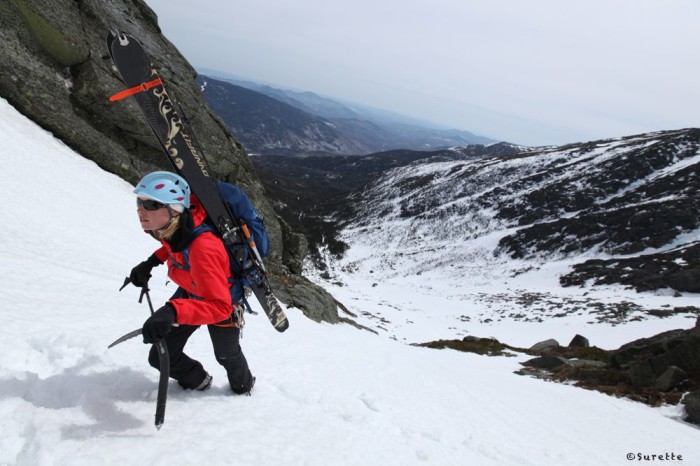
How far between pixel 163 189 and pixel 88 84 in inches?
656

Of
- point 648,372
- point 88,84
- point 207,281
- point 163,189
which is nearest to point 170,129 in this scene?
point 163,189

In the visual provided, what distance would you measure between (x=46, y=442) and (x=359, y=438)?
3192mm

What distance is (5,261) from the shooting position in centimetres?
587

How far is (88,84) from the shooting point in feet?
52.1

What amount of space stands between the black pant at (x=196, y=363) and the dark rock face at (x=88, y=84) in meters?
12.7

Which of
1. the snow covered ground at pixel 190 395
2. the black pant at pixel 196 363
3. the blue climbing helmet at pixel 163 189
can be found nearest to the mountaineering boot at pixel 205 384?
the black pant at pixel 196 363

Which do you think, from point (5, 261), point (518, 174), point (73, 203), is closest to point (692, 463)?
point (5, 261)

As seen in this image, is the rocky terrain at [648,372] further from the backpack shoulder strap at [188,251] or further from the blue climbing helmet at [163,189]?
the blue climbing helmet at [163,189]

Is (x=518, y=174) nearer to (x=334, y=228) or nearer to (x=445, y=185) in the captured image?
(x=445, y=185)

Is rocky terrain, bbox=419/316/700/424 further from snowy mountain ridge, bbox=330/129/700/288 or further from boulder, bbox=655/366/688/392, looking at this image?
snowy mountain ridge, bbox=330/129/700/288

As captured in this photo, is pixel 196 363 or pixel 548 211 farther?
pixel 548 211

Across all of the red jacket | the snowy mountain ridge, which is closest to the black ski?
the red jacket

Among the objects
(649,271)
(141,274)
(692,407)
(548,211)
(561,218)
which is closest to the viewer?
(141,274)

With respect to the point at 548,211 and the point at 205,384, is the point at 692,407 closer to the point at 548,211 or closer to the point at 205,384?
the point at 205,384
